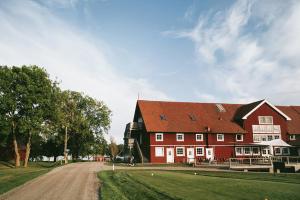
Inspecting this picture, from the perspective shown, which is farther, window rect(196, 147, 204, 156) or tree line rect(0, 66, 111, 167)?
window rect(196, 147, 204, 156)

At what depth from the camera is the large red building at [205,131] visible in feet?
180

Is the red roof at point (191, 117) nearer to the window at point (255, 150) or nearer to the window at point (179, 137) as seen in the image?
→ the window at point (179, 137)

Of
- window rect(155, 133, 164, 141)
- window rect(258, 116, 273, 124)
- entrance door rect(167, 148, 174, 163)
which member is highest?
window rect(258, 116, 273, 124)

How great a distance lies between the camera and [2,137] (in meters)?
61.6

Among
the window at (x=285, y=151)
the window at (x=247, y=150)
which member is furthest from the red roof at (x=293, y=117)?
the window at (x=247, y=150)

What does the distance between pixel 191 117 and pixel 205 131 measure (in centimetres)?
384

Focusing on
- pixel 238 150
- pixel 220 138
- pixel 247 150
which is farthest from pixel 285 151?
pixel 220 138

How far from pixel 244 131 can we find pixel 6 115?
38388 millimetres

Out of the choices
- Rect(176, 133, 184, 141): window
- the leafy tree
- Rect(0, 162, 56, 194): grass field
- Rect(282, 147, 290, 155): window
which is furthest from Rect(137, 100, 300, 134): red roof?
the leafy tree

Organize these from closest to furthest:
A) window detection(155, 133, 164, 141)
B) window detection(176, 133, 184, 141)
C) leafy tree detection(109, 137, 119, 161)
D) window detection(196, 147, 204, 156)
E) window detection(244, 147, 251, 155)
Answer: window detection(155, 133, 164, 141) → window detection(176, 133, 184, 141) → window detection(196, 147, 204, 156) → window detection(244, 147, 251, 155) → leafy tree detection(109, 137, 119, 161)

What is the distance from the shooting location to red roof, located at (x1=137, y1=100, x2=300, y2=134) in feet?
183

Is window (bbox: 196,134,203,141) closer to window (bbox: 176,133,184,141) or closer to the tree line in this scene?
window (bbox: 176,133,184,141)

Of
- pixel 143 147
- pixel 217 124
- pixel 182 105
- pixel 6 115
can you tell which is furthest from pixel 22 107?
pixel 217 124

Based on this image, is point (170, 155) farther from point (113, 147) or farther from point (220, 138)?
point (113, 147)
